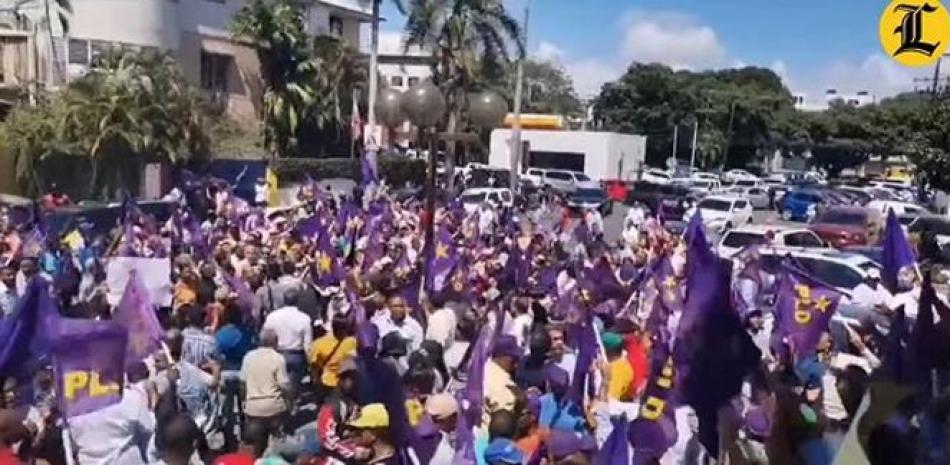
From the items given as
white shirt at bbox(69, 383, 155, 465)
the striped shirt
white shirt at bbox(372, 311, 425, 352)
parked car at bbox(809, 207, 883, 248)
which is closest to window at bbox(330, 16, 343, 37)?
parked car at bbox(809, 207, 883, 248)

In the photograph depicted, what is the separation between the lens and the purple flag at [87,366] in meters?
6.85

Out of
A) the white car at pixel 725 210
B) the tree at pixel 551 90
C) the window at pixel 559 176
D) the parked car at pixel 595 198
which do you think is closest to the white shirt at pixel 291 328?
the white car at pixel 725 210

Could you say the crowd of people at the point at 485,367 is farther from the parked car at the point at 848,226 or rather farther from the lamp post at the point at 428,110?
the parked car at the point at 848,226

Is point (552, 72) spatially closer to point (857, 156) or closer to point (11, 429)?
point (857, 156)

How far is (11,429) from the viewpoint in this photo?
6.07 meters

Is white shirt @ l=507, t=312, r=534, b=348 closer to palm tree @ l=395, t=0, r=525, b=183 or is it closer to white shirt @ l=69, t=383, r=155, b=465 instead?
white shirt @ l=69, t=383, r=155, b=465

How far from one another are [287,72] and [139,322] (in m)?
35.3

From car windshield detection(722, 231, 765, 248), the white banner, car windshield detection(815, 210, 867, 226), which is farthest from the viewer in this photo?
car windshield detection(815, 210, 867, 226)

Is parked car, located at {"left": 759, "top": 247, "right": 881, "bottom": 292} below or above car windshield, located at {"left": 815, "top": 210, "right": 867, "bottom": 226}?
above

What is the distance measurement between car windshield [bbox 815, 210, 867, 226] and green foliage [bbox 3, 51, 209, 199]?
17259 mm

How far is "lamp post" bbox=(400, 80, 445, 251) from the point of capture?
12.6 m

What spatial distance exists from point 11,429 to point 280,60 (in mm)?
38001

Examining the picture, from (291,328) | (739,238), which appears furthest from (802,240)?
(291,328)

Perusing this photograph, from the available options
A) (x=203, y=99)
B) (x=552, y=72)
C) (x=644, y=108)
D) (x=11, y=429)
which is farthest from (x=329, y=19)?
(x=552, y=72)
